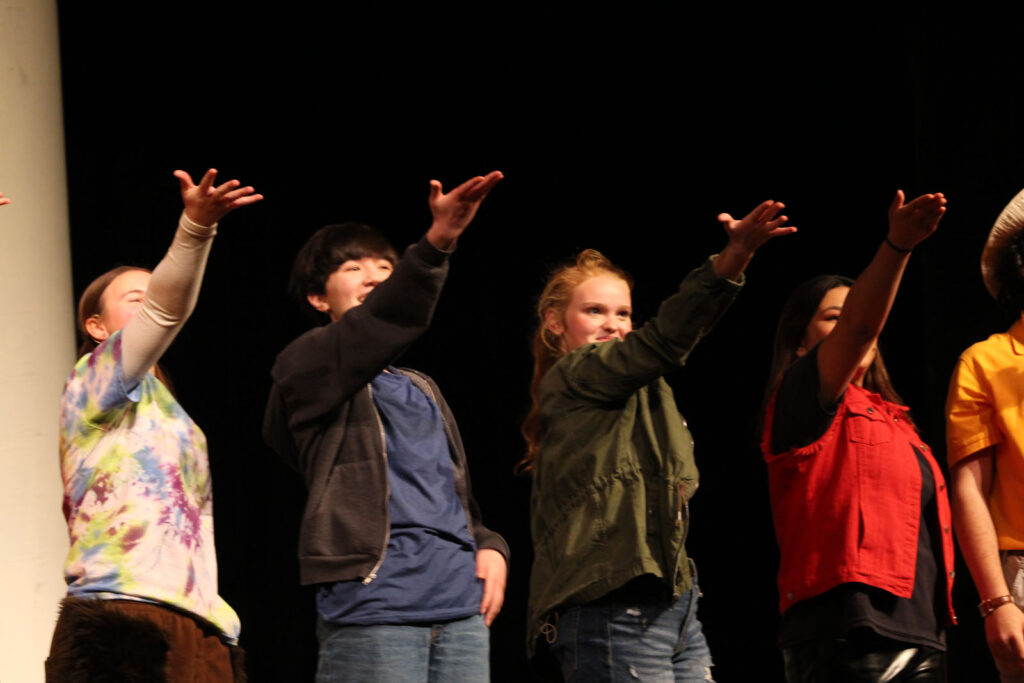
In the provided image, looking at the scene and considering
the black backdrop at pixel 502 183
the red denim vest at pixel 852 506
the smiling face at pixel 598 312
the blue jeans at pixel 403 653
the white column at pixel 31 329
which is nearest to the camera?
the blue jeans at pixel 403 653

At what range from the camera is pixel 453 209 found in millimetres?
1860

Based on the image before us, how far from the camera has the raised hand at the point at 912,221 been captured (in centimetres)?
192

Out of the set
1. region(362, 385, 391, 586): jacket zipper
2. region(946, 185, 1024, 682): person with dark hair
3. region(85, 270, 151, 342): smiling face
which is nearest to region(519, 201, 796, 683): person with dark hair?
region(362, 385, 391, 586): jacket zipper

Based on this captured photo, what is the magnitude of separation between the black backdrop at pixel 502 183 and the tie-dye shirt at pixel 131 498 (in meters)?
1.47

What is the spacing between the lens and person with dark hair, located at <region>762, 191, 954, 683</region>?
2.01 m

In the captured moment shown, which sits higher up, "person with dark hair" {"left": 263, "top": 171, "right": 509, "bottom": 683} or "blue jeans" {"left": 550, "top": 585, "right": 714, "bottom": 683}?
"person with dark hair" {"left": 263, "top": 171, "right": 509, "bottom": 683}

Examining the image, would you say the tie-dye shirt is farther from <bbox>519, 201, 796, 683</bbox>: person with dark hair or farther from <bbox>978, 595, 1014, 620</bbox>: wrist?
<bbox>978, 595, 1014, 620</bbox>: wrist

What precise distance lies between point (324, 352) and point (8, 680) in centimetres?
155

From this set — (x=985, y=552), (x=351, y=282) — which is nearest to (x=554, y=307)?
(x=351, y=282)

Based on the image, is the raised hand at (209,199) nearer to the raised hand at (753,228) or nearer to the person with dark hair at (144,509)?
the person with dark hair at (144,509)

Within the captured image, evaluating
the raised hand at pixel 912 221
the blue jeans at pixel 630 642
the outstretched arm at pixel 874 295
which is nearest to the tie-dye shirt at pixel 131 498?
the blue jeans at pixel 630 642

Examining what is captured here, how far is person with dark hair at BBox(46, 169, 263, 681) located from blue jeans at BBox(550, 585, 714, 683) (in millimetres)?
582

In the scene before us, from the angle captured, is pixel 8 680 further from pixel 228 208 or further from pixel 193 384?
pixel 228 208

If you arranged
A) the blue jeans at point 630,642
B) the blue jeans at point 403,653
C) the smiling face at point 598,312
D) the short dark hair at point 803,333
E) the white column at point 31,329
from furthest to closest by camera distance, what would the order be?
1. the white column at point 31,329
2. the short dark hair at point 803,333
3. the smiling face at point 598,312
4. the blue jeans at point 630,642
5. the blue jeans at point 403,653
